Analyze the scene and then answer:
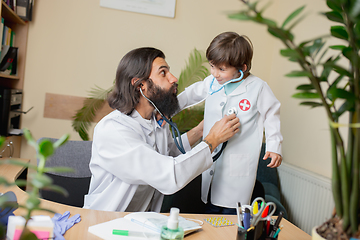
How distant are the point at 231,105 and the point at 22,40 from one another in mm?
2392

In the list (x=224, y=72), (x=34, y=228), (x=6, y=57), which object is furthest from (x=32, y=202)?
(x=6, y=57)

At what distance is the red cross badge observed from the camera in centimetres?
174

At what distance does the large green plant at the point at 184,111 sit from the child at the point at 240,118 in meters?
1.30

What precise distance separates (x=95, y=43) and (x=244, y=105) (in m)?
2.08

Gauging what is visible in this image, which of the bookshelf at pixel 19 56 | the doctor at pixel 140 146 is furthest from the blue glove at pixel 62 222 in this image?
the bookshelf at pixel 19 56

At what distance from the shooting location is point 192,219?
1.20m

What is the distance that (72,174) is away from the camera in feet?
6.68

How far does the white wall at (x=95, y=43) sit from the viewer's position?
→ 3156 mm

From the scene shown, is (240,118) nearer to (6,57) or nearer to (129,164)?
(129,164)

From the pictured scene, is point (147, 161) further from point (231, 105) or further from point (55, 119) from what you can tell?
point (55, 119)

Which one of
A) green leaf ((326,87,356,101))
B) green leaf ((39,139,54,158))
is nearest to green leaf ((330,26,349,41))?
green leaf ((326,87,356,101))

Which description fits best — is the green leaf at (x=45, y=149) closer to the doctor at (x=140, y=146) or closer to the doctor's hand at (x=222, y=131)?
the doctor at (x=140, y=146)

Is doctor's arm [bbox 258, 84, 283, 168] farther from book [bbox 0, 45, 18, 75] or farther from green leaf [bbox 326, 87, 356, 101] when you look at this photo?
book [bbox 0, 45, 18, 75]

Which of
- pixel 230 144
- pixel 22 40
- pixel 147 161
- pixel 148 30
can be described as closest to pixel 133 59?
pixel 147 161
